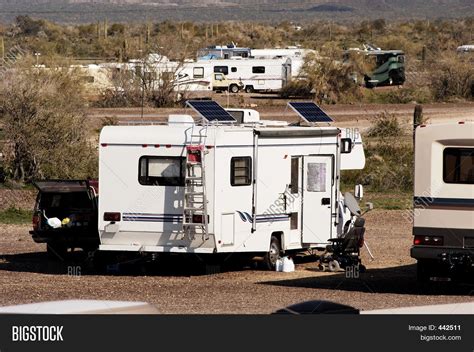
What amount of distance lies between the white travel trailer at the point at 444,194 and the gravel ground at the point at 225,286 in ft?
2.19

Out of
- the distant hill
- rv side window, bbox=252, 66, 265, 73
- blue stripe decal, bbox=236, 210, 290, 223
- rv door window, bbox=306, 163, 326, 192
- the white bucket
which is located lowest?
the white bucket

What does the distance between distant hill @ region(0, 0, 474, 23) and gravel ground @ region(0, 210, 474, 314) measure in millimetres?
131973

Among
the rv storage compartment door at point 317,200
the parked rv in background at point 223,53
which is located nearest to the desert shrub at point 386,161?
the rv storage compartment door at point 317,200

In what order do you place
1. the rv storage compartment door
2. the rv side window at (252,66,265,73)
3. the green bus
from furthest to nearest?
1. the green bus
2. the rv side window at (252,66,265,73)
3. the rv storage compartment door

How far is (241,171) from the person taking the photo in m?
17.8

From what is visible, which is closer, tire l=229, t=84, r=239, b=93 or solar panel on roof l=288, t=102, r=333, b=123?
solar panel on roof l=288, t=102, r=333, b=123

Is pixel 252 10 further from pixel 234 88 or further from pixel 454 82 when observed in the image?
pixel 454 82

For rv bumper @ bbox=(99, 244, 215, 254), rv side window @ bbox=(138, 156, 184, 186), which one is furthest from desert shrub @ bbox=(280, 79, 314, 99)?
rv bumper @ bbox=(99, 244, 215, 254)

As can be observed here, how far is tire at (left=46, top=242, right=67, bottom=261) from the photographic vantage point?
19859mm

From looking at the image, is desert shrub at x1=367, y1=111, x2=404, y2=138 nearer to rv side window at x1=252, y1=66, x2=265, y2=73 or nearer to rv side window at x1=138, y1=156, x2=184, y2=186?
rv side window at x1=138, y1=156, x2=184, y2=186

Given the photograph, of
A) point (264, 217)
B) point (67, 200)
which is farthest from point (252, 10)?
point (264, 217)

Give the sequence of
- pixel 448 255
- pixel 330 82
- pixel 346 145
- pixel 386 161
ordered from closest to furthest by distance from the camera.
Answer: pixel 448 255 < pixel 346 145 < pixel 386 161 < pixel 330 82

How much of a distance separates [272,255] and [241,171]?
5.15ft
